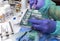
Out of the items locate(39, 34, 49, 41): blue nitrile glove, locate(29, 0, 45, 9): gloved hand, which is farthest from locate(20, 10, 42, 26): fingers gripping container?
locate(39, 34, 49, 41): blue nitrile glove

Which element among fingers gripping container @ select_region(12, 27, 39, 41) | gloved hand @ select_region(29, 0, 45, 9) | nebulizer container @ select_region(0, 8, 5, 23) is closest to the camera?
fingers gripping container @ select_region(12, 27, 39, 41)

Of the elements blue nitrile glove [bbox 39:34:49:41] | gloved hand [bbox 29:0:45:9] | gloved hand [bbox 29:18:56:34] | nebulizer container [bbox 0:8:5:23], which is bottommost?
blue nitrile glove [bbox 39:34:49:41]

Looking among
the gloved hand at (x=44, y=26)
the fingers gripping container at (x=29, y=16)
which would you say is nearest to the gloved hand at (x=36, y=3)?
the fingers gripping container at (x=29, y=16)

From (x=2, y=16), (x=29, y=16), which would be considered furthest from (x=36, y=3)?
(x=2, y=16)

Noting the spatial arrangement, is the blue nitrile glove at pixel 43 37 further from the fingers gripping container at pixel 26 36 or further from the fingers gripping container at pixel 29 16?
the fingers gripping container at pixel 29 16

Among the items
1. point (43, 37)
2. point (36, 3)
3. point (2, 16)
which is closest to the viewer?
point (43, 37)

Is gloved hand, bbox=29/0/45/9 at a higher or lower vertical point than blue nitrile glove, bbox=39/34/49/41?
higher

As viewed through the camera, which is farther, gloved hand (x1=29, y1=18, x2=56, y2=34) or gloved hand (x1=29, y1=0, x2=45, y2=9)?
gloved hand (x1=29, y1=0, x2=45, y2=9)

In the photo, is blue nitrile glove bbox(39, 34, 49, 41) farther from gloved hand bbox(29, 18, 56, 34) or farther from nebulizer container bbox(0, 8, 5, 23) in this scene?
nebulizer container bbox(0, 8, 5, 23)

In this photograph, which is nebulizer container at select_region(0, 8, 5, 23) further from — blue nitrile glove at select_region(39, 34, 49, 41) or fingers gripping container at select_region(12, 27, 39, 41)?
blue nitrile glove at select_region(39, 34, 49, 41)

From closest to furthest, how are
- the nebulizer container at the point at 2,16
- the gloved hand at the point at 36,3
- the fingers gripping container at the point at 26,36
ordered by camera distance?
the fingers gripping container at the point at 26,36 < the nebulizer container at the point at 2,16 < the gloved hand at the point at 36,3

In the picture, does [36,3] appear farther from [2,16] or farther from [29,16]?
→ [2,16]

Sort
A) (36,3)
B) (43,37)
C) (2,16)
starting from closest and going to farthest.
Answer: (43,37) < (2,16) < (36,3)

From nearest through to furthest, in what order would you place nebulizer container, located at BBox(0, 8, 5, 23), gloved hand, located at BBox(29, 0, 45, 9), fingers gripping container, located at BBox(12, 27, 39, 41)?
fingers gripping container, located at BBox(12, 27, 39, 41)
nebulizer container, located at BBox(0, 8, 5, 23)
gloved hand, located at BBox(29, 0, 45, 9)
